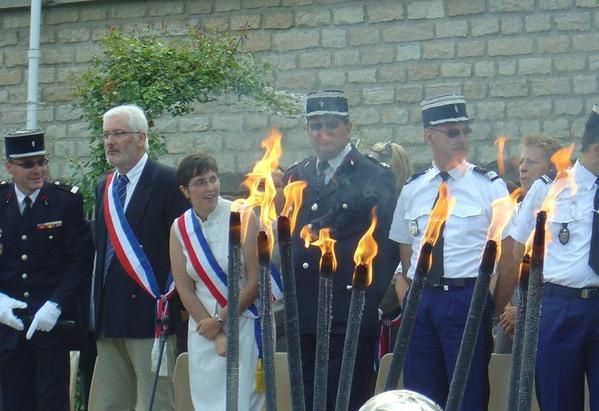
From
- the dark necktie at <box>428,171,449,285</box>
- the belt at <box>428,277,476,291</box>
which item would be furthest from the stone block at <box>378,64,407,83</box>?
the belt at <box>428,277,476,291</box>

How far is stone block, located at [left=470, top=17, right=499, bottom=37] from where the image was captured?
12.1 m

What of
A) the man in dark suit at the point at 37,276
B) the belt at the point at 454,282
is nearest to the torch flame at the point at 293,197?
the belt at the point at 454,282

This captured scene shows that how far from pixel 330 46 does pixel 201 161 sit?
6418 millimetres

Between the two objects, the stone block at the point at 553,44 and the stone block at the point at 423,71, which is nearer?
the stone block at the point at 553,44

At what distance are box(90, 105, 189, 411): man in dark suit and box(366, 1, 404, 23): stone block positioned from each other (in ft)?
19.3

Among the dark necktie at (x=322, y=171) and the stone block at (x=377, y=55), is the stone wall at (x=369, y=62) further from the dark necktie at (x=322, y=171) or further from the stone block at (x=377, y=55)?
the dark necktie at (x=322, y=171)

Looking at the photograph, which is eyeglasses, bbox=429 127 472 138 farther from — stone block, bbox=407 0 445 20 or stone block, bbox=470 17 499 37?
stone block, bbox=407 0 445 20

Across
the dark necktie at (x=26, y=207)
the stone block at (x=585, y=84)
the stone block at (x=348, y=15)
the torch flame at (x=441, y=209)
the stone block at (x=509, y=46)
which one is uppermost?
the stone block at (x=348, y=15)

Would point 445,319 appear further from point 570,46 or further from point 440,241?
point 570,46

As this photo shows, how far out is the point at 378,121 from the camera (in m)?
12.5

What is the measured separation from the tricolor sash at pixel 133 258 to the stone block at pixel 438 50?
19.7 feet

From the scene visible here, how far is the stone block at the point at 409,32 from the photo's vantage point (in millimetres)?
12320

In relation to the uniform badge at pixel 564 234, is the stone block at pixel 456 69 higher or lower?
higher

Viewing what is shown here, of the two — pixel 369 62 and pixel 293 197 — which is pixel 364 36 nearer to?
pixel 369 62
